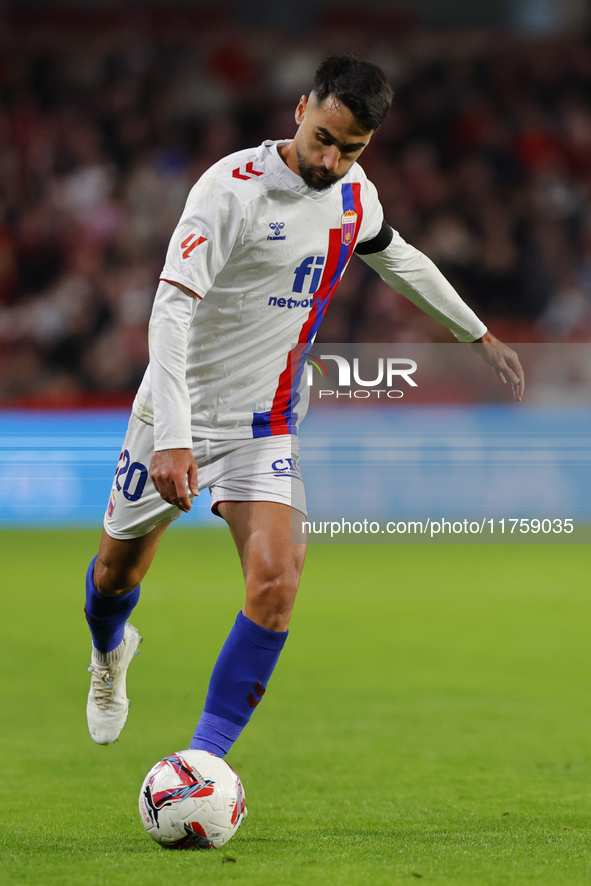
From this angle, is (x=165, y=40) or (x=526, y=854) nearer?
(x=526, y=854)

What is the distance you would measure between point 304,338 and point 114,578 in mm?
1104

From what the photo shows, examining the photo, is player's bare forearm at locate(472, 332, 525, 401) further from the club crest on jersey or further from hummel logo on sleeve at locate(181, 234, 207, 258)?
hummel logo on sleeve at locate(181, 234, 207, 258)

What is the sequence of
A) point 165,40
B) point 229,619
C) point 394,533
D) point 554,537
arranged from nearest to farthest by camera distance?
1. point 394,533
2. point 229,619
3. point 554,537
4. point 165,40

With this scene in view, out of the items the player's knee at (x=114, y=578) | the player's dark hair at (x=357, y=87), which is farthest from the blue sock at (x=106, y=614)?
the player's dark hair at (x=357, y=87)

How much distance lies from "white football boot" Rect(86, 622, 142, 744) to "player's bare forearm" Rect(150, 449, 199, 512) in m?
1.40

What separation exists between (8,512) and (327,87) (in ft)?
26.2

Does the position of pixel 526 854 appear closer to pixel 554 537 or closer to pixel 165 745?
pixel 165 745

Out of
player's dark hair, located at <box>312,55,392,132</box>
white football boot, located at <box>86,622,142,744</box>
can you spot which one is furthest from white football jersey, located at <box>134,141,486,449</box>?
white football boot, located at <box>86,622,142,744</box>

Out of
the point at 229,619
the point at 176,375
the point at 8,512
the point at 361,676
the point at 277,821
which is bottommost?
the point at 8,512

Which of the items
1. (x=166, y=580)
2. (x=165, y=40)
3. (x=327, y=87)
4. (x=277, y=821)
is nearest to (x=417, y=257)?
(x=327, y=87)

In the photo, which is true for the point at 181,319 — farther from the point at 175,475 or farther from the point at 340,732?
the point at 340,732

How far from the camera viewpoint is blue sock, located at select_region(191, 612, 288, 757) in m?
3.39

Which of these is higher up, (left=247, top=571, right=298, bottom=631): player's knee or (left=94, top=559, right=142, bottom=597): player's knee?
(left=247, top=571, right=298, bottom=631): player's knee

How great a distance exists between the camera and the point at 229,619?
24.1 ft
